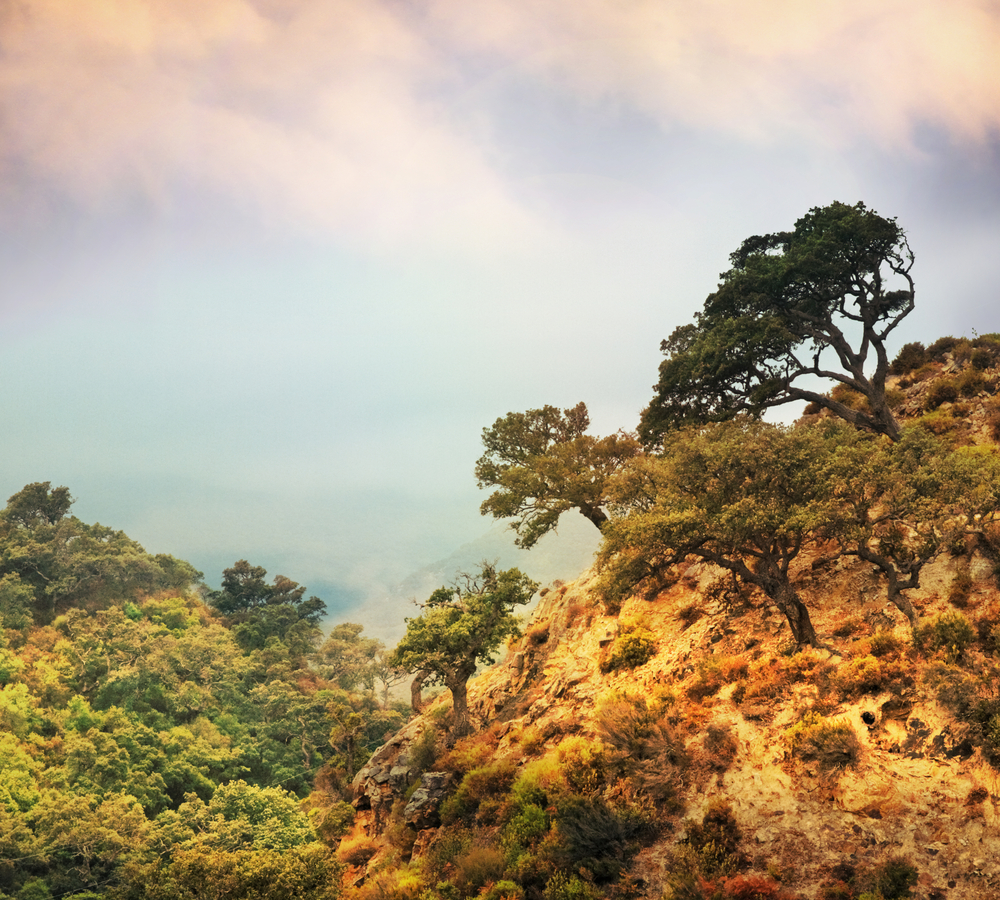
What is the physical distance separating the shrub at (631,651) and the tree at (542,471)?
7339 millimetres

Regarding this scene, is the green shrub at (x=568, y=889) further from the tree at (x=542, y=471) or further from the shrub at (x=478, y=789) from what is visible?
the tree at (x=542, y=471)

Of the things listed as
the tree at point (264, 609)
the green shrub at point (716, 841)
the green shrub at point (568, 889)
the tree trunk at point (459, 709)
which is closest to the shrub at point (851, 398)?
the tree trunk at point (459, 709)

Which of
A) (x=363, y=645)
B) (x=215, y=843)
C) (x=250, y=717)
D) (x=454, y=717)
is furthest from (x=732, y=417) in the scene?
(x=363, y=645)

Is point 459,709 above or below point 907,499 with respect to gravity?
below

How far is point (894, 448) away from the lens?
21484 millimetres

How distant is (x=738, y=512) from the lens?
19.8m

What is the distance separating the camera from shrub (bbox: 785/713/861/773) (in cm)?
1634

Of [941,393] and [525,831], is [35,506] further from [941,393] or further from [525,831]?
[941,393]

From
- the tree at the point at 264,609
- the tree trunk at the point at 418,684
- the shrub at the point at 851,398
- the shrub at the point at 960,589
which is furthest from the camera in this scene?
the tree at the point at 264,609

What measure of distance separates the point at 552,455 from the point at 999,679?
21.9 metres

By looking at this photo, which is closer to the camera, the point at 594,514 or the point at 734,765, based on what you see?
the point at 734,765

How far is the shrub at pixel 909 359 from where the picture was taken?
4256 cm

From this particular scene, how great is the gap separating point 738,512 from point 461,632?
14513 mm

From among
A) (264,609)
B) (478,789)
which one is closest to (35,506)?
(264,609)
